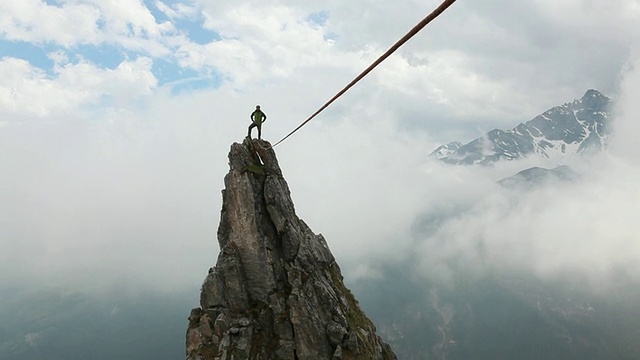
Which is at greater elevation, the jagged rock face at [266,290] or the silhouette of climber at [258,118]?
the silhouette of climber at [258,118]

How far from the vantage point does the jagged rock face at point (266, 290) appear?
55000mm

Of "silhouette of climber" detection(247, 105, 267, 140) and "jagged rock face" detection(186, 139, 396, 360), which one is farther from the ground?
"silhouette of climber" detection(247, 105, 267, 140)

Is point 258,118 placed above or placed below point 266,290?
above

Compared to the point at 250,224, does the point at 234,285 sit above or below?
below

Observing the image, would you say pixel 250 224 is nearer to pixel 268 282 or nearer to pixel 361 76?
pixel 268 282

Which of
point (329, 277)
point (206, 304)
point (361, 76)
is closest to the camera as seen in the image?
point (361, 76)

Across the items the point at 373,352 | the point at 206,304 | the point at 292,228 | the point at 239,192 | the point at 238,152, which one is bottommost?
the point at 373,352

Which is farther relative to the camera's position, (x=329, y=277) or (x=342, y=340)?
(x=329, y=277)

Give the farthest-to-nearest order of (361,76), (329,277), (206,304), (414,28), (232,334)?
(329,277), (206,304), (232,334), (361,76), (414,28)

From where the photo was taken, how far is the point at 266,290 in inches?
2261

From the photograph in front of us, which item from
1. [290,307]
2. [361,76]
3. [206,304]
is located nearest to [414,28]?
[361,76]

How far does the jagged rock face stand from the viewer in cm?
5500

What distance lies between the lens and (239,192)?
59.4 metres

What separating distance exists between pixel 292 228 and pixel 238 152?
44.3 feet
